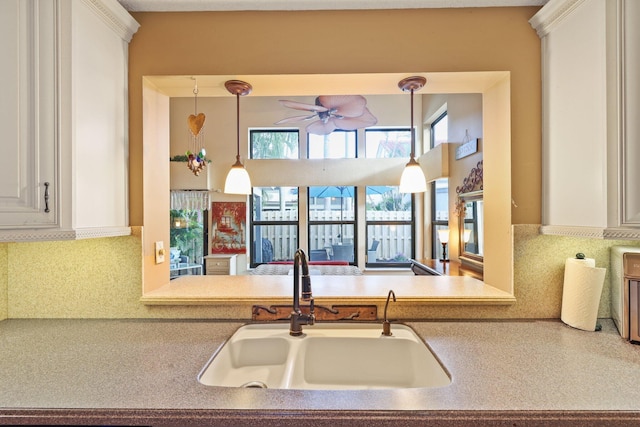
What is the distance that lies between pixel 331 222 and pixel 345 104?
2.85 m

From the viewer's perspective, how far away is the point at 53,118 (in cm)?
106

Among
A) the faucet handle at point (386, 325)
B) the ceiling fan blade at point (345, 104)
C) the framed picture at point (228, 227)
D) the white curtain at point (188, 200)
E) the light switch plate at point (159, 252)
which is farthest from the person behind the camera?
the framed picture at point (228, 227)

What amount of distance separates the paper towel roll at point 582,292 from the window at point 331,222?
4.65 metres

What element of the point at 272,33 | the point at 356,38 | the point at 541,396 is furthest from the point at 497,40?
the point at 541,396

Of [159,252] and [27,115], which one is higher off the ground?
[27,115]

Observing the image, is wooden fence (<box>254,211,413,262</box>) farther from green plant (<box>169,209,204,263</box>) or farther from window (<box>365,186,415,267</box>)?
green plant (<box>169,209,204,263</box>)

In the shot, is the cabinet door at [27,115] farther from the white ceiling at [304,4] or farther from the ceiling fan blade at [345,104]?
the ceiling fan blade at [345,104]

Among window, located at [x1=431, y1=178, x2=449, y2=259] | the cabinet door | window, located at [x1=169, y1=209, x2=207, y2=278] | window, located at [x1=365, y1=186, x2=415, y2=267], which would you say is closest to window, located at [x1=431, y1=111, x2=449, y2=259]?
window, located at [x1=431, y1=178, x2=449, y2=259]

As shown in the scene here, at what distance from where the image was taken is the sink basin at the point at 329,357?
1.25 meters

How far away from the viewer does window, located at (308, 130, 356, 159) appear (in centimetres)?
603

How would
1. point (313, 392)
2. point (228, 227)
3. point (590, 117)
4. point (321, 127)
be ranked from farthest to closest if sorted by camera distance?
point (228, 227), point (321, 127), point (590, 117), point (313, 392)

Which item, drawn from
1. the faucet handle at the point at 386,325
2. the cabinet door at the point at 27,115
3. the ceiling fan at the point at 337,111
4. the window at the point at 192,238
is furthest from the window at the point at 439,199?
the cabinet door at the point at 27,115

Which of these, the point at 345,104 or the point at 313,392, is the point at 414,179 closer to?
the point at 313,392

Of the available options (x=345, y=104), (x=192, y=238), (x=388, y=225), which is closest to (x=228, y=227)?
(x=192, y=238)
